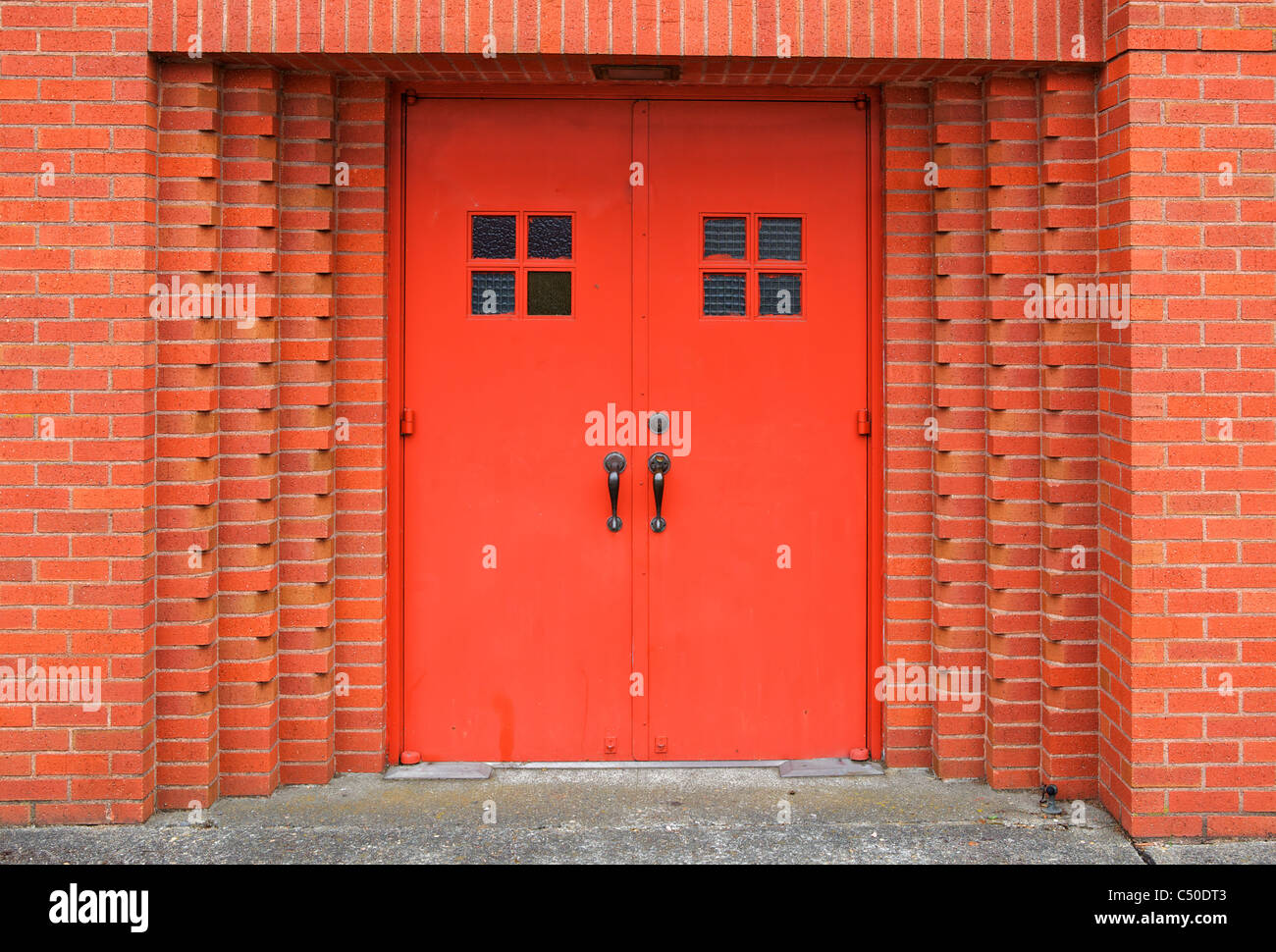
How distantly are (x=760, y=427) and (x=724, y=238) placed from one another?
74 cm

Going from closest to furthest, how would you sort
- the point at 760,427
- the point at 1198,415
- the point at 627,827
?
the point at 1198,415 < the point at 627,827 < the point at 760,427

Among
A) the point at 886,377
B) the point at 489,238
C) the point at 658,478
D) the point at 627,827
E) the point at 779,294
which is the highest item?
the point at 489,238

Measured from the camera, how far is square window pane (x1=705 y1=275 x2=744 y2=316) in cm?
429

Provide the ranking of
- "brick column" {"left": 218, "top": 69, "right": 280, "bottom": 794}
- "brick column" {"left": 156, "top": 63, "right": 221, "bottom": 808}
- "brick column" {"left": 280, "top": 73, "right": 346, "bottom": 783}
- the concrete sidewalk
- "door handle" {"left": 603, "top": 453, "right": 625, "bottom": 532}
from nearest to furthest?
the concrete sidewalk
"brick column" {"left": 156, "top": 63, "right": 221, "bottom": 808}
"brick column" {"left": 218, "top": 69, "right": 280, "bottom": 794}
"brick column" {"left": 280, "top": 73, "right": 346, "bottom": 783}
"door handle" {"left": 603, "top": 453, "right": 625, "bottom": 532}

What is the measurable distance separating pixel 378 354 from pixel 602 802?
1.85 meters

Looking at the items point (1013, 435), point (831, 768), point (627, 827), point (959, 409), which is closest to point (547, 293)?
point (959, 409)

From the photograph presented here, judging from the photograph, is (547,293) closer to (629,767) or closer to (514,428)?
(514,428)

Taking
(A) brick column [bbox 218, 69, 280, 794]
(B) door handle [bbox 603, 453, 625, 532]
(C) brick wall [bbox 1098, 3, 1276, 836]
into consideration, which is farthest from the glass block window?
(A) brick column [bbox 218, 69, 280, 794]

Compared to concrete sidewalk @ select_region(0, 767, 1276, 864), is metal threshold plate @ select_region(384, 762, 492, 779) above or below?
above

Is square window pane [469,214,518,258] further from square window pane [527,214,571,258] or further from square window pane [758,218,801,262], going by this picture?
square window pane [758,218,801,262]

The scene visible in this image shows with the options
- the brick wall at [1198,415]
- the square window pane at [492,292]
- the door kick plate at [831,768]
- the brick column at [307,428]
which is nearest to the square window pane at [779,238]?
the square window pane at [492,292]

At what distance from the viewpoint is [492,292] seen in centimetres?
427

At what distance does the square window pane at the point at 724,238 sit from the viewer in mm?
4277

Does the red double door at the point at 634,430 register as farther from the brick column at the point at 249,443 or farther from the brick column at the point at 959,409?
the brick column at the point at 249,443
